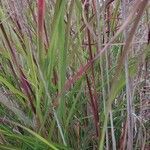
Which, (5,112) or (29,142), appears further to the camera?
(5,112)

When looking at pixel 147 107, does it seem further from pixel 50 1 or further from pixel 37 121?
pixel 50 1

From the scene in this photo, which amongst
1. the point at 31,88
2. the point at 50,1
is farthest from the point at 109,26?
the point at 31,88

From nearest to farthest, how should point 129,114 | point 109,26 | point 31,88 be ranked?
point 129,114 < point 31,88 < point 109,26

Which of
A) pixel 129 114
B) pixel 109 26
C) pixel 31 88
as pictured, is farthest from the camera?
pixel 109 26

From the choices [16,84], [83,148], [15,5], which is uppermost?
[15,5]

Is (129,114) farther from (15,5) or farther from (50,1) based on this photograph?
(50,1)

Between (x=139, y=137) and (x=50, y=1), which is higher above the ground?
(x=50, y=1)

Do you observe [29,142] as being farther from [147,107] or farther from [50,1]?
[50,1]

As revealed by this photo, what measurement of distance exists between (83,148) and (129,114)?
15 centimetres

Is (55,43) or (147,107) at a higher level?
(55,43)

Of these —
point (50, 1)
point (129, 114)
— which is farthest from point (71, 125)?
point (50, 1)

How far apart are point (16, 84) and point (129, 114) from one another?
0.26 m

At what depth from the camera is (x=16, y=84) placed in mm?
608

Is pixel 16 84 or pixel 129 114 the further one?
pixel 16 84
